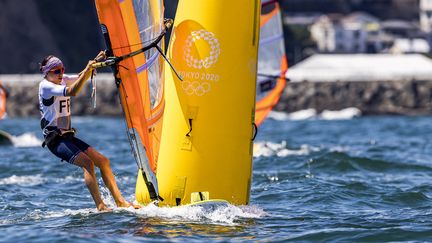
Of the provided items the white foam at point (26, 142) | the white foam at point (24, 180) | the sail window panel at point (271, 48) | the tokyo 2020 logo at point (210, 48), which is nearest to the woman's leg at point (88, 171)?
the tokyo 2020 logo at point (210, 48)

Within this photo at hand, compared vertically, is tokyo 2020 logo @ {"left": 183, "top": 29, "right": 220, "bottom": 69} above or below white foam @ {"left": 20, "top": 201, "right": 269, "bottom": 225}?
above

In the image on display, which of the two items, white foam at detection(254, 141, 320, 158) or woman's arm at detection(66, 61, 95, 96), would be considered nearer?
woman's arm at detection(66, 61, 95, 96)

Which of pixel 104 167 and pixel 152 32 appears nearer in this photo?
pixel 104 167

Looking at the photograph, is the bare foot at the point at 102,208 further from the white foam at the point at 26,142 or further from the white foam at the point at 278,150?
the white foam at the point at 26,142

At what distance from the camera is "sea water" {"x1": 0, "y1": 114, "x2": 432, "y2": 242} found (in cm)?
938

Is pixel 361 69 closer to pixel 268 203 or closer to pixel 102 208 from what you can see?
pixel 268 203

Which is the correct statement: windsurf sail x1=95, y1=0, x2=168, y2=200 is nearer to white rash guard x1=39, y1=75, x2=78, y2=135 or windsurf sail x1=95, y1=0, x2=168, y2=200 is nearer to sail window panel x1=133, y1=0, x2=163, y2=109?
sail window panel x1=133, y1=0, x2=163, y2=109

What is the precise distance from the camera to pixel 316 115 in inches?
1645

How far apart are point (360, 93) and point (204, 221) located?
34810mm

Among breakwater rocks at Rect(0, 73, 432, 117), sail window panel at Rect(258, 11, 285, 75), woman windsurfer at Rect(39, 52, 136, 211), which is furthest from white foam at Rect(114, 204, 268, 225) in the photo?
breakwater rocks at Rect(0, 73, 432, 117)

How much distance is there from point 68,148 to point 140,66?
3.29ft

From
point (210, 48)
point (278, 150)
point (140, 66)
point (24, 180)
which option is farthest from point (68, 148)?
point (278, 150)

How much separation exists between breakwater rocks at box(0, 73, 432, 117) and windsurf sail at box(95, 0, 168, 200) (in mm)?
31545

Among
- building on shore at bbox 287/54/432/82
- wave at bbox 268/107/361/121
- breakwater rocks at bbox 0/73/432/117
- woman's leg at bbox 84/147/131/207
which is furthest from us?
building on shore at bbox 287/54/432/82
